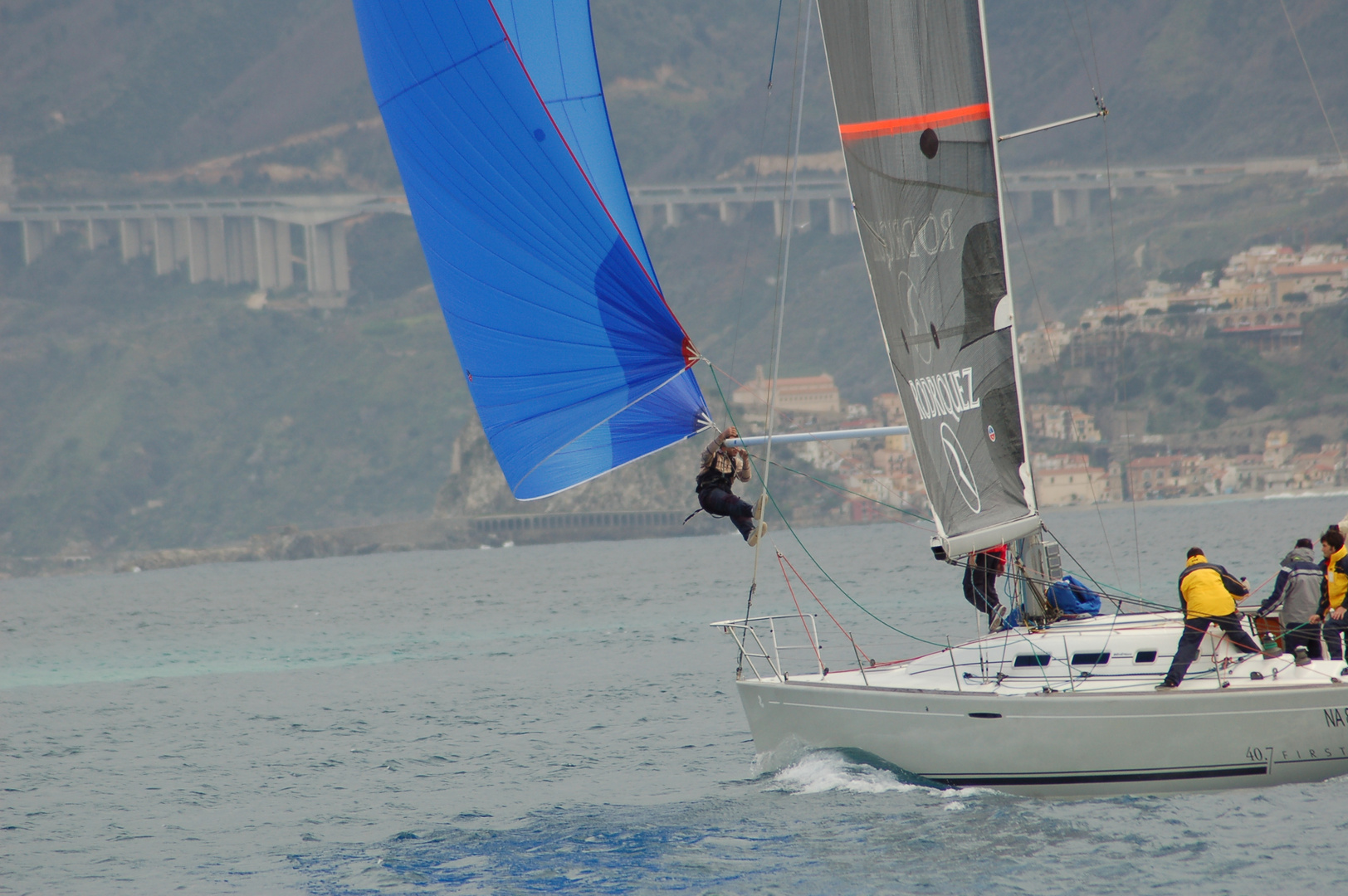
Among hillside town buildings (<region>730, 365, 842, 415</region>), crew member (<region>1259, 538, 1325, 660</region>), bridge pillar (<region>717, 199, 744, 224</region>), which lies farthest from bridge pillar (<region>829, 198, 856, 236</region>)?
crew member (<region>1259, 538, 1325, 660</region>)

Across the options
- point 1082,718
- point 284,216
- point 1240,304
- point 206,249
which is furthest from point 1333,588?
point 206,249

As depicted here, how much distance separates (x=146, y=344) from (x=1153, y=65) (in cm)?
13725

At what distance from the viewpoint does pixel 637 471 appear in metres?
124

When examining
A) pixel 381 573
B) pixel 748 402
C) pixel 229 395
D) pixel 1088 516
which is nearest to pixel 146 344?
pixel 229 395

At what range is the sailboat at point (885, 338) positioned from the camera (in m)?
9.91

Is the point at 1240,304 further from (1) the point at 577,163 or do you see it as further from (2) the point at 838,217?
(1) the point at 577,163

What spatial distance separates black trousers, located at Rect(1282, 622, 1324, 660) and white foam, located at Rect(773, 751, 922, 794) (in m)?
2.84

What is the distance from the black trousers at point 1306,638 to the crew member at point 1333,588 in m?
0.06

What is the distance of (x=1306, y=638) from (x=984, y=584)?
8.05ft

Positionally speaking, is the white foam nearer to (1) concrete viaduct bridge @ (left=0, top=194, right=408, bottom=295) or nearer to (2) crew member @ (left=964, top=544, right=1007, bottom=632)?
(2) crew member @ (left=964, top=544, right=1007, bottom=632)

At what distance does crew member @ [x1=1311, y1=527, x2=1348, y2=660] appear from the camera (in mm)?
10234

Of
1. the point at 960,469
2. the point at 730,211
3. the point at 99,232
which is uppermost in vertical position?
the point at 99,232

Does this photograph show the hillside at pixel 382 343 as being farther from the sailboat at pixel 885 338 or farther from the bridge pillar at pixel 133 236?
the sailboat at pixel 885 338

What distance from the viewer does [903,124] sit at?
1048cm
